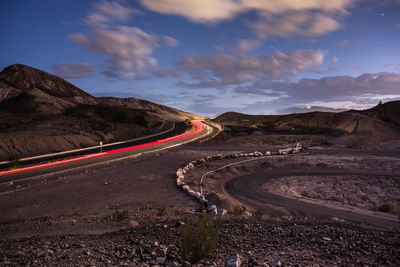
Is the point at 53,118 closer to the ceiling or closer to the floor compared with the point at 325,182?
closer to the ceiling

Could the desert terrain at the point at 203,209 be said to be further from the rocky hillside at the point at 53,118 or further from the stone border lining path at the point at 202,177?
the rocky hillside at the point at 53,118

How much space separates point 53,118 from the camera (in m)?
55.0

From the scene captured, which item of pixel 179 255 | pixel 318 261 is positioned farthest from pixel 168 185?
pixel 318 261

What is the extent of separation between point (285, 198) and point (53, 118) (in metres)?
56.2

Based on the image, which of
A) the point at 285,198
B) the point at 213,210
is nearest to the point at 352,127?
the point at 285,198

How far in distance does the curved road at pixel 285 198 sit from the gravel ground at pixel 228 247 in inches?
195

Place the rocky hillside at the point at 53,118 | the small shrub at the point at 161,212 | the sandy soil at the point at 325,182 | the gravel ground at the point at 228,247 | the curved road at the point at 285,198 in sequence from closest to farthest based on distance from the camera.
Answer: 1. the gravel ground at the point at 228,247
2. the small shrub at the point at 161,212
3. the curved road at the point at 285,198
4. the sandy soil at the point at 325,182
5. the rocky hillside at the point at 53,118

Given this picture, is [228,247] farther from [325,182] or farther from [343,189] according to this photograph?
[325,182]

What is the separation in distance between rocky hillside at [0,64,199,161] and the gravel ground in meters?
22.8

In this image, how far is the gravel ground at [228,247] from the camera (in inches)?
218

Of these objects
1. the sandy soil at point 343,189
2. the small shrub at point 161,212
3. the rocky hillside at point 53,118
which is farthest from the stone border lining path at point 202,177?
the rocky hillside at point 53,118

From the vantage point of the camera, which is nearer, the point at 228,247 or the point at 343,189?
the point at 228,247

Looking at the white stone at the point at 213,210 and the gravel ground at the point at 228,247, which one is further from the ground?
the gravel ground at the point at 228,247

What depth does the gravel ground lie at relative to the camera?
553 centimetres
